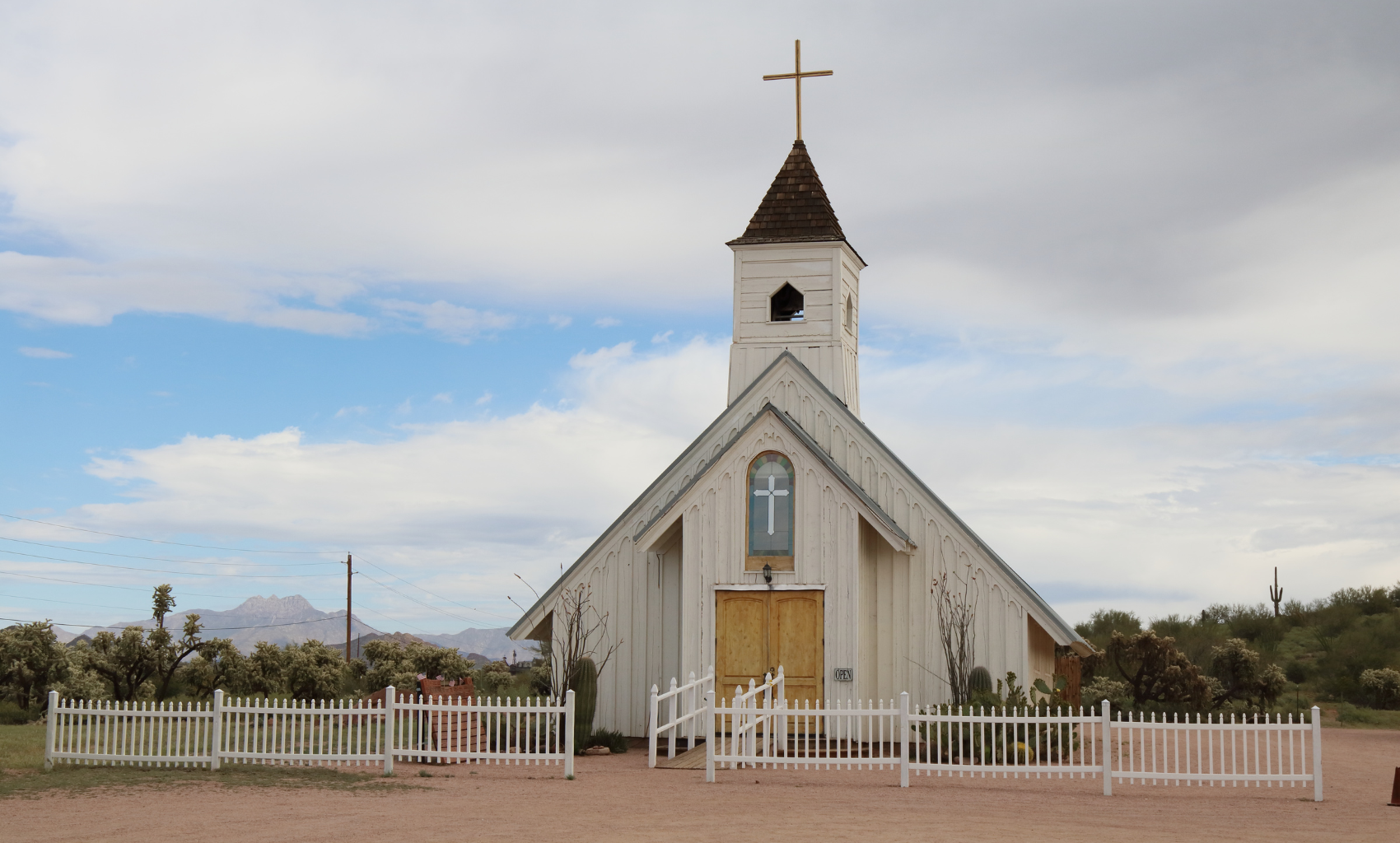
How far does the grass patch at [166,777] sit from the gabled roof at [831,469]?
595cm

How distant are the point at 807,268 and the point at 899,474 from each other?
446 centimetres

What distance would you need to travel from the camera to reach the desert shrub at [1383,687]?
1175 inches

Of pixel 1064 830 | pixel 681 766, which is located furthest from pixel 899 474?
pixel 1064 830

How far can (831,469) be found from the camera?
19.7 meters

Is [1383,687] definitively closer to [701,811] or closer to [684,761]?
[684,761]

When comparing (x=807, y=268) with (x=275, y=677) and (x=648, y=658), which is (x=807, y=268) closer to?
(x=648, y=658)

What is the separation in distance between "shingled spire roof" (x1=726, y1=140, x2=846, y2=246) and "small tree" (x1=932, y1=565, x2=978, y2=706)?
6.63 meters

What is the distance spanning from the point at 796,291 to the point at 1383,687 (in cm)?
1757

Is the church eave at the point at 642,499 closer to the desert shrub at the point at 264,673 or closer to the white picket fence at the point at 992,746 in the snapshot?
the white picket fence at the point at 992,746

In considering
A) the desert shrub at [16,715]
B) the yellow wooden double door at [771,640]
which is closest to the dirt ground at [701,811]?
the yellow wooden double door at [771,640]

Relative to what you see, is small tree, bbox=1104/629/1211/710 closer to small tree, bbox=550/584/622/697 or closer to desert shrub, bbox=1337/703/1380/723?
desert shrub, bbox=1337/703/1380/723

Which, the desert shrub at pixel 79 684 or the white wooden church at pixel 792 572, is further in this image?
the desert shrub at pixel 79 684

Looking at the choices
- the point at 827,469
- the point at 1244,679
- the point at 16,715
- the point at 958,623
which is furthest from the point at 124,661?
the point at 1244,679

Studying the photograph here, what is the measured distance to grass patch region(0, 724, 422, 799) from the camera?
14672 millimetres
